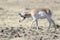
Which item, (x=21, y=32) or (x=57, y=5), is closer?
(x=21, y=32)

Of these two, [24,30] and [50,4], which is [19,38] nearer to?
[24,30]

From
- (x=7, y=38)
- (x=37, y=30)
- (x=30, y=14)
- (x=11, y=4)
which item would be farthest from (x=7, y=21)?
(x=11, y=4)

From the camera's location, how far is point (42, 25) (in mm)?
13102

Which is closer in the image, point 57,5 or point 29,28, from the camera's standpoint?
point 29,28

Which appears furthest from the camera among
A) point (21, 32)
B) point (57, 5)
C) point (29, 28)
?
point (57, 5)

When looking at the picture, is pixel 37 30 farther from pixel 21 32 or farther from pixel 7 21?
pixel 7 21

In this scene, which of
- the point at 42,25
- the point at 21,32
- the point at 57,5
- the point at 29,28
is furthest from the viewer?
the point at 57,5

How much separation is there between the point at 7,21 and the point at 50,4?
8013mm

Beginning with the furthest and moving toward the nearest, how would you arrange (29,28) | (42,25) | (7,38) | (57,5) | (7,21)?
(57,5)
(7,21)
(42,25)
(29,28)
(7,38)

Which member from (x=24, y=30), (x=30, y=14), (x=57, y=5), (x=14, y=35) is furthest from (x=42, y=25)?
(x=57, y=5)

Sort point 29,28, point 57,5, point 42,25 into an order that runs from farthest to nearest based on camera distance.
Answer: point 57,5, point 42,25, point 29,28

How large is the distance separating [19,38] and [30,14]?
101 inches

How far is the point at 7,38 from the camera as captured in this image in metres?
10.3

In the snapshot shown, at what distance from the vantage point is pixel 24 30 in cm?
1163
